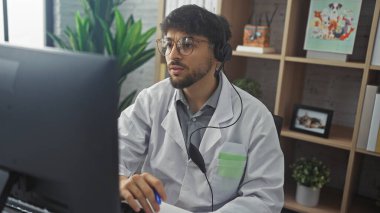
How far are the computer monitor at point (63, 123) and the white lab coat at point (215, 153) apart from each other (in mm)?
574

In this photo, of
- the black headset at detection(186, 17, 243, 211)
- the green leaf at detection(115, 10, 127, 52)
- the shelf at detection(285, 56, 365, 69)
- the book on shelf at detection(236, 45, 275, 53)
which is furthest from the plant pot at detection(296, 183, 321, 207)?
the green leaf at detection(115, 10, 127, 52)

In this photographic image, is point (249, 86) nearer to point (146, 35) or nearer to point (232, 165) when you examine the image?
point (146, 35)

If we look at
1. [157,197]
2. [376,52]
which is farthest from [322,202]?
[157,197]

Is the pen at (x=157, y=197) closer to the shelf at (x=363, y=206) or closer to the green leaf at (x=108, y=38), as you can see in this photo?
the shelf at (x=363, y=206)

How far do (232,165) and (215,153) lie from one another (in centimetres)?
9

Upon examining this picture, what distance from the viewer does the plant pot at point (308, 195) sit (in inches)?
79.3

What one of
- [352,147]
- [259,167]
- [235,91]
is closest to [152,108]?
[235,91]

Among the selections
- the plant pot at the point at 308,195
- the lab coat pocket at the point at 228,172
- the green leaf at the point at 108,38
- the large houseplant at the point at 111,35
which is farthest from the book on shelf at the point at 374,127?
the green leaf at the point at 108,38

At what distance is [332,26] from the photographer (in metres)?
1.92

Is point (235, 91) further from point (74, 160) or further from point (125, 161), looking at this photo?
point (74, 160)

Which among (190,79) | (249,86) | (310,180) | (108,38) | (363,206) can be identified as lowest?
(363,206)

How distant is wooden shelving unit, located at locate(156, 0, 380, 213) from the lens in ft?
6.13

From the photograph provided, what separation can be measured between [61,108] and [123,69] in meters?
2.00

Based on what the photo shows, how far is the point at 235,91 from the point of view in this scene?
1.41 meters
